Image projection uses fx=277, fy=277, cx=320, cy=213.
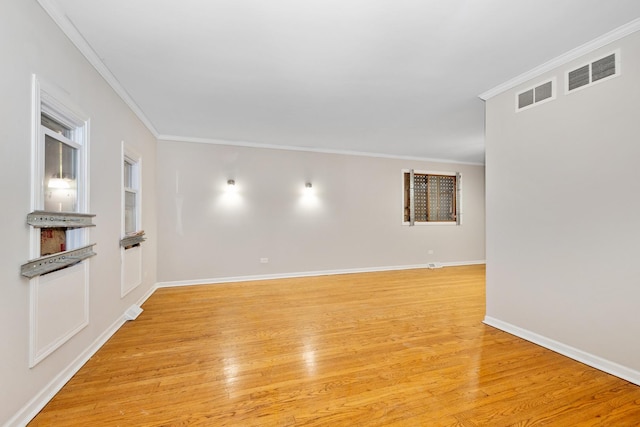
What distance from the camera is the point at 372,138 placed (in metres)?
5.11

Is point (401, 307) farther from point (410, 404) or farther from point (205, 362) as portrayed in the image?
point (205, 362)

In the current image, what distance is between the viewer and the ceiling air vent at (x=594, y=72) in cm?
217

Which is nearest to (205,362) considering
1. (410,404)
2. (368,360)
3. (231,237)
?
(368,360)

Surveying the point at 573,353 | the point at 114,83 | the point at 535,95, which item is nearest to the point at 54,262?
the point at 114,83

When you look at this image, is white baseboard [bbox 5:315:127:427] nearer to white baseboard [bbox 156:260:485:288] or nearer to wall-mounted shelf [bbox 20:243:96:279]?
wall-mounted shelf [bbox 20:243:96:279]

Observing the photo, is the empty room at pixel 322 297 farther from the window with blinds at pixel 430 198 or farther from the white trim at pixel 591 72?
the window with blinds at pixel 430 198

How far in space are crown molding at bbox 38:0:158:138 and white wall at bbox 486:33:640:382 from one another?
13.0 ft

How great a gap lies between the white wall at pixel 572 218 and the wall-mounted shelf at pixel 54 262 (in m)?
3.93

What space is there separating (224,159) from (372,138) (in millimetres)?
2781

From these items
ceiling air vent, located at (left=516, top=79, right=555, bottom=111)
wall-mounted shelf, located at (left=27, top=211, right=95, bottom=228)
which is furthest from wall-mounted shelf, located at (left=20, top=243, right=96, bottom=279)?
ceiling air vent, located at (left=516, top=79, right=555, bottom=111)

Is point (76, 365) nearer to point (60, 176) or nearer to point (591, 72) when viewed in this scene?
point (60, 176)

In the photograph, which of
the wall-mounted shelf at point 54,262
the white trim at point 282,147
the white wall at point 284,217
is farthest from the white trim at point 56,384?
the white trim at point 282,147

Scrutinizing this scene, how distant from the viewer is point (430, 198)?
687 cm

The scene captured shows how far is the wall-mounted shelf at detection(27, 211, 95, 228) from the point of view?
66.0 inches
